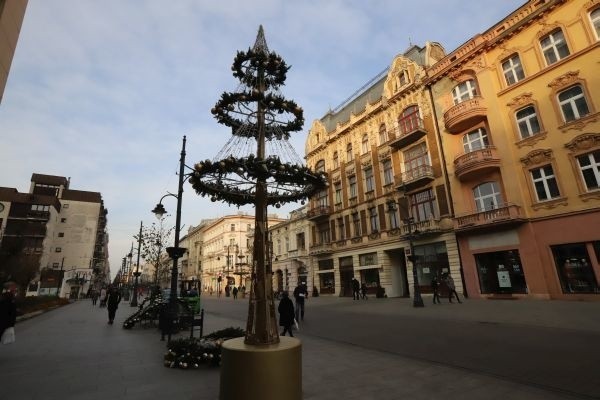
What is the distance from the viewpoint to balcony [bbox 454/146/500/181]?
1973 centimetres

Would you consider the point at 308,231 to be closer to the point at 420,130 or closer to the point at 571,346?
the point at 420,130

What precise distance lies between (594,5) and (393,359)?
21.9 m

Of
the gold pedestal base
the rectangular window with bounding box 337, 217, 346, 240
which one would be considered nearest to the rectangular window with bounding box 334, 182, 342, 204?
the rectangular window with bounding box 337, 217, 346, 240

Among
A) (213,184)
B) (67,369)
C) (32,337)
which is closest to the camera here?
(213,184)

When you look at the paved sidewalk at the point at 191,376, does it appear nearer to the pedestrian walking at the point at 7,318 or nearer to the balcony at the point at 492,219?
the pedestrian walking at the point at 7,318

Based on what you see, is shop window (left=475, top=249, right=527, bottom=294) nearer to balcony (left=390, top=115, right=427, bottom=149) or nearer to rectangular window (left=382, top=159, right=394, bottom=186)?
rectangular window (left=382, top=159, right=394, bottom=186)

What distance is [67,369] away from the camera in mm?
7051

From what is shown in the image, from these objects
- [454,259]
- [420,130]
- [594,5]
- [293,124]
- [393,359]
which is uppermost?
[594,5]

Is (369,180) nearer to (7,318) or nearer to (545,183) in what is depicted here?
(545,183)

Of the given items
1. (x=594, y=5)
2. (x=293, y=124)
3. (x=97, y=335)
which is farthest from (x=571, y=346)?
(x=594, y=5)

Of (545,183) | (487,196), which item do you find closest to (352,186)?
(487,196)

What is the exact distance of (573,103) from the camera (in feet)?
57.4

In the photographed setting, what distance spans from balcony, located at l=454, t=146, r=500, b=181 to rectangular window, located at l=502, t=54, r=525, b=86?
465cm

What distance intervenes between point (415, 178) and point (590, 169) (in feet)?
32.5
